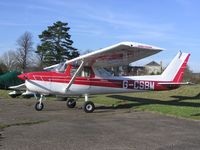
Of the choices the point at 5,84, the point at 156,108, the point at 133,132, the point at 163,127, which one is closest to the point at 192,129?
the point at 163,127

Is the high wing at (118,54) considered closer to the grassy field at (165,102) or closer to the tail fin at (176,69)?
the grassy field at (165,102)

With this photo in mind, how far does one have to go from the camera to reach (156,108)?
1474 centimetres

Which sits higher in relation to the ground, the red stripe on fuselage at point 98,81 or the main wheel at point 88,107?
the red stripe on fuselage at point 98,81

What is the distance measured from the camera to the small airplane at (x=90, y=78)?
14.4 meters

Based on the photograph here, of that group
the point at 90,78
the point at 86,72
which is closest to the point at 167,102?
the point at 90,78

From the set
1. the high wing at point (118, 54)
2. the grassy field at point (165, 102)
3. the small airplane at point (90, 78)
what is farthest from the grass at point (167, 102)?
the high wing at point (118, 54)

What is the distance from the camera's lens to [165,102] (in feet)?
58.3

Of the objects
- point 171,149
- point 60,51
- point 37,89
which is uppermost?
point 60,51

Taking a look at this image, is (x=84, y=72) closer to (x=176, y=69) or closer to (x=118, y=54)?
(x=118, y=54)

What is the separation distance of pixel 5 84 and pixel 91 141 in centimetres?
1848

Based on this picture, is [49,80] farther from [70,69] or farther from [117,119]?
[117,119]

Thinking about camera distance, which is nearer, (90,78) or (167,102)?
(90,78)

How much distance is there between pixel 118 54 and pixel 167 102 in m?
4.70

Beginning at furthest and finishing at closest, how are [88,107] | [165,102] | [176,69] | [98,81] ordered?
[176,69]
[165,102]
[98,81]
[88,107]
